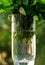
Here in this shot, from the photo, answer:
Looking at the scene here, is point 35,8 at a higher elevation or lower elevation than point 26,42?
higher

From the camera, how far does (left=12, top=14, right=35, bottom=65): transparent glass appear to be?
3.67 ft

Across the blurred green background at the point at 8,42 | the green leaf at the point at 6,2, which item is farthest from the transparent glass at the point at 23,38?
the blurred green background at the point at 8,42

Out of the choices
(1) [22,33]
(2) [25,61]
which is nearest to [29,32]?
(1) [22,33]

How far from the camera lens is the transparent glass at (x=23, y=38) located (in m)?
1.12

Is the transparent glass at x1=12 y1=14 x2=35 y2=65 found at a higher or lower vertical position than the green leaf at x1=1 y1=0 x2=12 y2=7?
lower

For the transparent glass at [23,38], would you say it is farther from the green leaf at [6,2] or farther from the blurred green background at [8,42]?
the blurred green background at [8,42]

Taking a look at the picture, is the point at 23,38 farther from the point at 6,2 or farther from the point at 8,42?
the point at 8,42

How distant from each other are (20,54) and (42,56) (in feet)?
2.07

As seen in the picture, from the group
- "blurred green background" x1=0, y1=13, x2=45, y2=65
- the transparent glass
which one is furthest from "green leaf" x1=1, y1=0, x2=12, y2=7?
"blurred green background" x1=0, y1=13, x2=45, y2=65

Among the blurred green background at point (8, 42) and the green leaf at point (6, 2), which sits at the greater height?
the green leaf at point (6, 2)

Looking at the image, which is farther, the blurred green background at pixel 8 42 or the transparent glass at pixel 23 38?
the blurred green background at pixel 8 42

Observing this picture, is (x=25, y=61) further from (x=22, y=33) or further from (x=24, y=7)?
(x=24, y=7)

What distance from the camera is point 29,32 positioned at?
112 cm

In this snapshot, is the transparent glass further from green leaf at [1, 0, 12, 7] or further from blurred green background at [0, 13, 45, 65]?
blurred green background at [0, 13, 45, 65]
